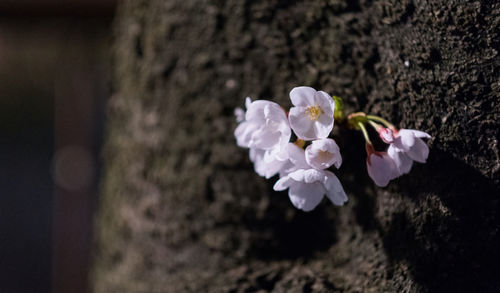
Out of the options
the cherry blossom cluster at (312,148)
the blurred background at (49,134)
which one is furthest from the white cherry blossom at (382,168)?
the blurred background at (49,134)

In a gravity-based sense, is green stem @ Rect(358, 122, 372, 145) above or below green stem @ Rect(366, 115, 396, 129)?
below

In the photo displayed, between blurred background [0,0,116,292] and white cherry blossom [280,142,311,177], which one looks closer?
white cherry blossom [280,142,311,177]

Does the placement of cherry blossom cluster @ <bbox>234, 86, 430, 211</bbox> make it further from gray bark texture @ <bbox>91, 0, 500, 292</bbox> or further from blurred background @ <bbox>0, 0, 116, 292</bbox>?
blurred background @ <bbox>0, 0, 116, 292</bbox>

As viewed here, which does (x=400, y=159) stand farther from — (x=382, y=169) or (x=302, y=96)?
(x=302, y=96)

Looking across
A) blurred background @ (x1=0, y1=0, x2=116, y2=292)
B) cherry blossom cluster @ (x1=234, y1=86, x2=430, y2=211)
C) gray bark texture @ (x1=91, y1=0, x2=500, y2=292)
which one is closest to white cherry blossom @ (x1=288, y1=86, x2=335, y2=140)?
cherry blossom cluster @ (x1=234, y1=86, x2=430, y2=211)

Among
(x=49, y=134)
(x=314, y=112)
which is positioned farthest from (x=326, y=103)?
(x=49, y=134)

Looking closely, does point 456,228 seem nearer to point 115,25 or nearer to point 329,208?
point 329,208

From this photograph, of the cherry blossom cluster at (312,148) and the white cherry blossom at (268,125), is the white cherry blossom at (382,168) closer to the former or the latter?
the cherry blossom cluster at (312,148)

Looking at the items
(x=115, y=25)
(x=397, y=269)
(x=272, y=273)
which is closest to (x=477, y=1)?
(x=397, y=269)
